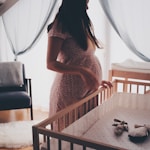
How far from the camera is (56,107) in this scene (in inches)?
53.4

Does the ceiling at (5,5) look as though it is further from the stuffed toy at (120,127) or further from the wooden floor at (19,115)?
the stuffed toy at (120,127)

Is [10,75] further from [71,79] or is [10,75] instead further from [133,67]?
[71,79]

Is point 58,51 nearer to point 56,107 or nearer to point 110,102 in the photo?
point 56,107

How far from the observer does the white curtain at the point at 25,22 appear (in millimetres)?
2838

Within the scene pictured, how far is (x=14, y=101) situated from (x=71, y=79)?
155 centimetres

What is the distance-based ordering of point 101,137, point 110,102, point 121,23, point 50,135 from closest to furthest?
point 50,135 < point 101,137 < point 110,102 < point 121,23

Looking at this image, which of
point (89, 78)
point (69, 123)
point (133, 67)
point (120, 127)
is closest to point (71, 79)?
point (89, 78)

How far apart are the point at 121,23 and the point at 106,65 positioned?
0.63 m

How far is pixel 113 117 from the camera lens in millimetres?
1579

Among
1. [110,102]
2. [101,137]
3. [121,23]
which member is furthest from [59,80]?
[121,23]

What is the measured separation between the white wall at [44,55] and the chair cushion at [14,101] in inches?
20.8

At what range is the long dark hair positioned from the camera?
1.21 metres

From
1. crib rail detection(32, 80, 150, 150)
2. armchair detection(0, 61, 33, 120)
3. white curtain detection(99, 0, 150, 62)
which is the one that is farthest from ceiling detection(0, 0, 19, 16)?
crib rail detection(32, 80, 150, 150)

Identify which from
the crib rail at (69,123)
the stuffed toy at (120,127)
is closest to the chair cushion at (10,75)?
the crib rail at (69,123)
